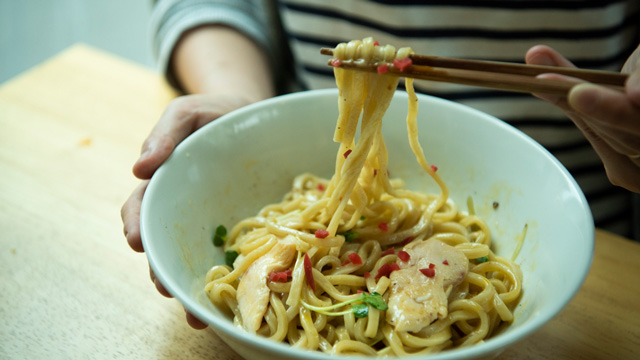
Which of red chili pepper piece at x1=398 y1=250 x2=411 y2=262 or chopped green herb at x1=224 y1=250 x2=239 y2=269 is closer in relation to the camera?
red chili pepper piece at x1=398 y1=250 x2=411 y2=262

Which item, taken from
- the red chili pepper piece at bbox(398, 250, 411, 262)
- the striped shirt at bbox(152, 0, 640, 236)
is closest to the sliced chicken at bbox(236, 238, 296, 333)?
the red chili pepper piece at bbox(398, 250, 411, 262)

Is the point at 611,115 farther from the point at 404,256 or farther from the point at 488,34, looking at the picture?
the point at 488,34

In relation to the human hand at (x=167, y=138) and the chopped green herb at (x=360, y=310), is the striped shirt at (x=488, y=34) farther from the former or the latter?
the chopped green herb at (x=360, y=310)

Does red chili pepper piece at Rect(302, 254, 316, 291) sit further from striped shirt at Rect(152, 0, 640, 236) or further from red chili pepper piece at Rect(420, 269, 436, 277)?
striped shirt at Rect(152, 0, 640, 236)

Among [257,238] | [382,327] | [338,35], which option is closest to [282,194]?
[257,238]

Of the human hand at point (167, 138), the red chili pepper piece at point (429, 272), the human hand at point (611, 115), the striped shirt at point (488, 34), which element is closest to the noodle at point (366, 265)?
the red chili pepper piece at point (429, 272)
